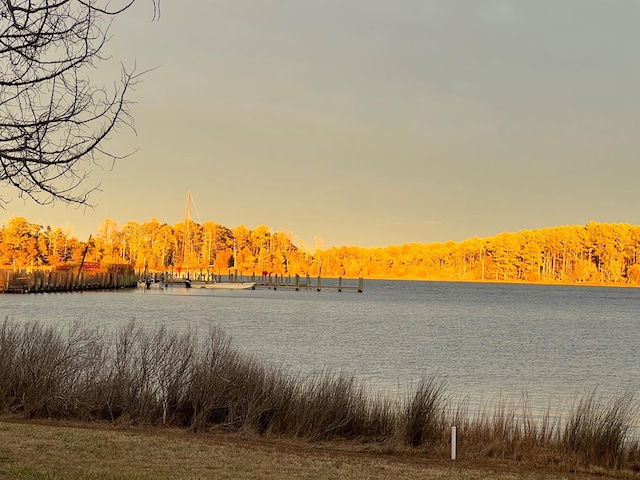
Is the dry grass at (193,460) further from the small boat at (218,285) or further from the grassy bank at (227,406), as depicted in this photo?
the small boat at (218,285)

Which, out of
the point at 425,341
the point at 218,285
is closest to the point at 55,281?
the point at 218,285

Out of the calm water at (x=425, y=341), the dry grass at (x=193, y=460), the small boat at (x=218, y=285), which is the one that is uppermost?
the small boat at (x=218, y=285)

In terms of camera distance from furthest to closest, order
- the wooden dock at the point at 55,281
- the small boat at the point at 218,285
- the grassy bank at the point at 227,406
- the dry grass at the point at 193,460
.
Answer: the small boat at the point at 218,285 < the wooden dock at the point at 55,281 < the grassy bank at the point at 227,406 < the dry grass at the point at 193,460

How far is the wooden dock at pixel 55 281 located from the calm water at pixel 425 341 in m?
4.39

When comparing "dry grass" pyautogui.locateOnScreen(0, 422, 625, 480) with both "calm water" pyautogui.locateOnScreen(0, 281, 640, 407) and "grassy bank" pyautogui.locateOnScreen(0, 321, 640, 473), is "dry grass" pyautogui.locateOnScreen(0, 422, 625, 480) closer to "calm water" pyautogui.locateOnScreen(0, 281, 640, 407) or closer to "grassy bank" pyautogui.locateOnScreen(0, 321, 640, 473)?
"grassy bank" pyautogui.locateOnScreen(0, 321, 640, 473)

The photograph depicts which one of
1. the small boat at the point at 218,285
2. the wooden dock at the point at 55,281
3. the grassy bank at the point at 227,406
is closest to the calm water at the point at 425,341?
the wooden dock at the point at 55,281

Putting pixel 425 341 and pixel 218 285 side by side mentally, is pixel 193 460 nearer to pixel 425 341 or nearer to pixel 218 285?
pixel 425 341

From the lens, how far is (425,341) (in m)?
52.1

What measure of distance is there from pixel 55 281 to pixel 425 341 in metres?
57.4

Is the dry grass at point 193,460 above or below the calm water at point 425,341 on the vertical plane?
above

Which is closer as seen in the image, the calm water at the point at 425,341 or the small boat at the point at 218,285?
the calm water at the point at 425,341

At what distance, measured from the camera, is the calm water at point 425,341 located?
34.3m

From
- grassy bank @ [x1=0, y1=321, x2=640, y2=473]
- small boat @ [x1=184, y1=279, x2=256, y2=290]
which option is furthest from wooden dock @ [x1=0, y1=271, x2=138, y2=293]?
grassy bank @ [x1=0, y1=321, x2=640, y2=473]

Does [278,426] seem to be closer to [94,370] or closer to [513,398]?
[94,370]
